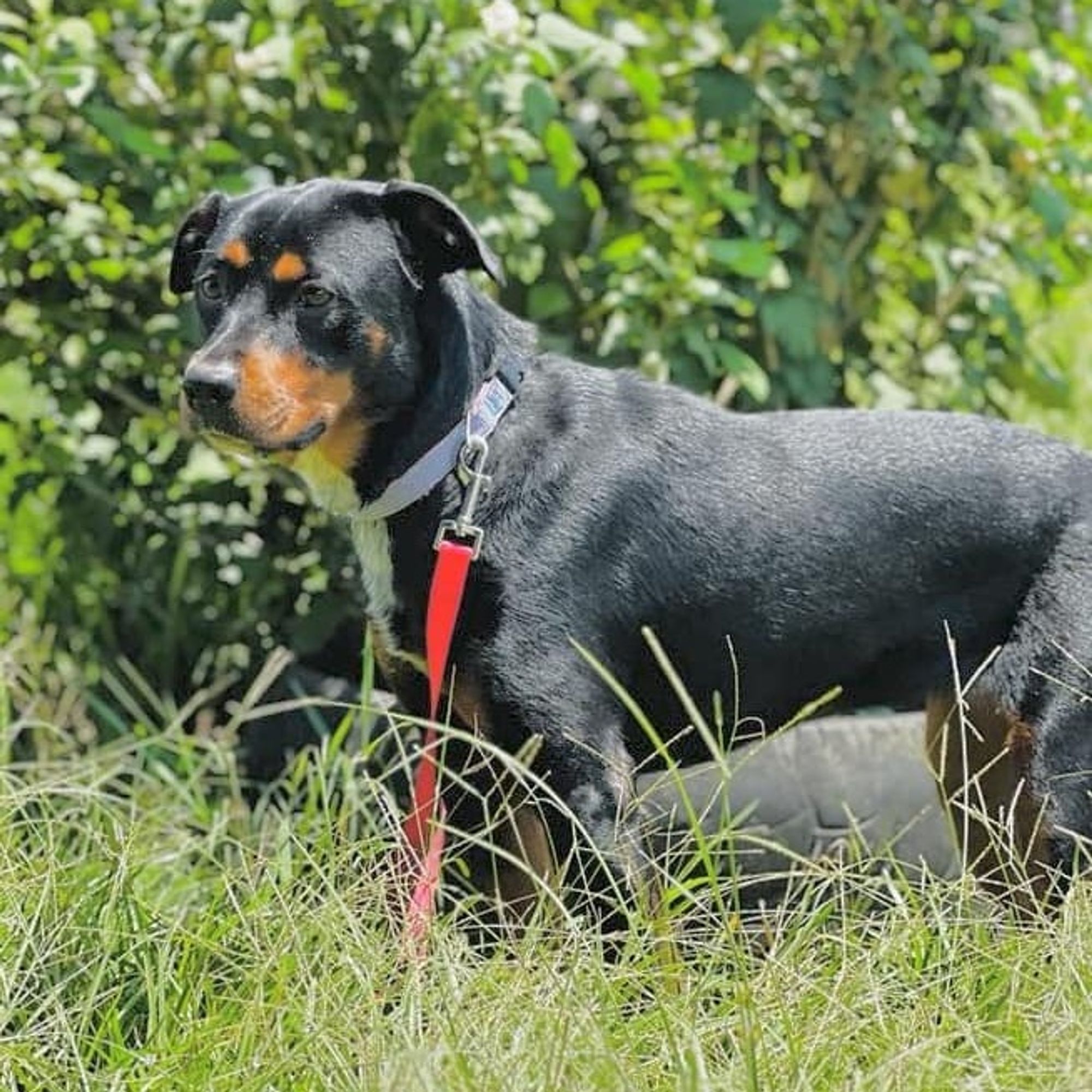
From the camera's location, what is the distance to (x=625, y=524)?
3959mm

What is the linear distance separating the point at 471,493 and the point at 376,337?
1.04ft

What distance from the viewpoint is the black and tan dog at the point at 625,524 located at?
3811mm

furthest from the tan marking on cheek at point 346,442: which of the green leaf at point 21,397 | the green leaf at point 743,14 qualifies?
the green leaf at point 21,397

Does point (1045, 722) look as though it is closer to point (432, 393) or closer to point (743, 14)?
point (432, 393)

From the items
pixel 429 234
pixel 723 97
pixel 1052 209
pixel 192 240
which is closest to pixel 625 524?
pixel 429 234

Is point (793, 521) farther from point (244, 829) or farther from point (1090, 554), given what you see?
point (244, 829)

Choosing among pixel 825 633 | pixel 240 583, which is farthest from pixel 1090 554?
pixel 240 583

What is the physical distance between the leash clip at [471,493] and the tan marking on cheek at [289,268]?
0.41 m

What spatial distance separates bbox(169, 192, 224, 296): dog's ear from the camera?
412 cm

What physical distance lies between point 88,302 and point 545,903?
7.61 feet

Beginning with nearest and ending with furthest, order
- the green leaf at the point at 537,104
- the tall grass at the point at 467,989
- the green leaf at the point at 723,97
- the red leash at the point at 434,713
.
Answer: the tall grass at the point at 467,989 < the red leash at the point at 434,713 < the green leaf at the point at 537,104 < the green leaf at the point at 723,97

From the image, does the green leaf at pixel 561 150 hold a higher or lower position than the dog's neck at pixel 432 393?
higher

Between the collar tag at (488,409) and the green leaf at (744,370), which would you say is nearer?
the collar tag at (488,409)

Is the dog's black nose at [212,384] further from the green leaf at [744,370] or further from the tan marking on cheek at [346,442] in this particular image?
the green leaf at [744,370]
